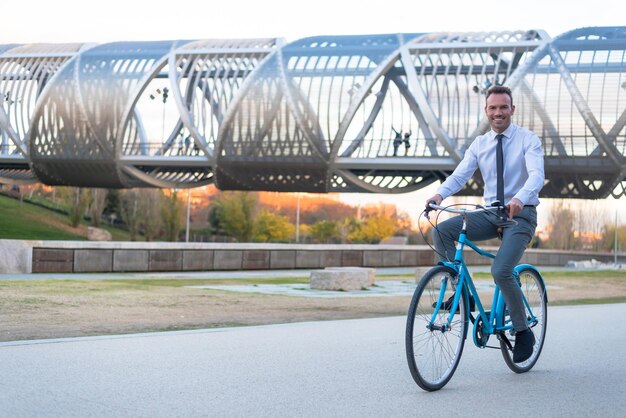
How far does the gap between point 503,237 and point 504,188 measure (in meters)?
0.33

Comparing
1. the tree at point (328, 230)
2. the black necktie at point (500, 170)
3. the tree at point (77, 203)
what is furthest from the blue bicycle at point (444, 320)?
the tree at point (328, 230)

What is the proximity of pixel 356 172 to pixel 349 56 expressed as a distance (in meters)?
8.58

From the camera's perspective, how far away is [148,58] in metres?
56.4

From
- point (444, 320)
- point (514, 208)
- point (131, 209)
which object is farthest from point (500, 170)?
point (131, 209)

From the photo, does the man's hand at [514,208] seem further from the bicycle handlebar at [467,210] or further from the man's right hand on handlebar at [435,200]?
the man's right hand on handlebar at [435,200]

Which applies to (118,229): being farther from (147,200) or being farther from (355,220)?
(355,220)

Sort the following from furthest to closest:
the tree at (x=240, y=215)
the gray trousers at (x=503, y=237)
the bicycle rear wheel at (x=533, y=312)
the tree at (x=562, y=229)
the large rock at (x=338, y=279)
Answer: the tree at (x=562, y=229), the tree at (x=240, y=215), the large rock at (x=338, y=279), the bicycle rear wheel at (x=533, y=312), the gray trousers at (x=503, y=237)

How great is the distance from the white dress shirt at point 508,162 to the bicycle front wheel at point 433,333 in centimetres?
69

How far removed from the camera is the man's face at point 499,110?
666 centimetres

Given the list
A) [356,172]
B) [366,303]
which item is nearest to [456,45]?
[356,172]

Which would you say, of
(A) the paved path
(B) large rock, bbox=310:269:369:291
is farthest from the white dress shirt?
(B) large rock, bbox=310:269:369:291

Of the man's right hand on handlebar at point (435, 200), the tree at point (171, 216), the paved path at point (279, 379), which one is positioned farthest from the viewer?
the tree at point (171, 216)

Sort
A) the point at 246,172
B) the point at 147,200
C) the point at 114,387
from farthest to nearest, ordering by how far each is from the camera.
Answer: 1. the point at 147,200
2. the point at 246,172
3. the point at 114,387

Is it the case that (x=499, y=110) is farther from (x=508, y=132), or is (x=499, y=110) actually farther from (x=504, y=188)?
(x=504, y=188)
